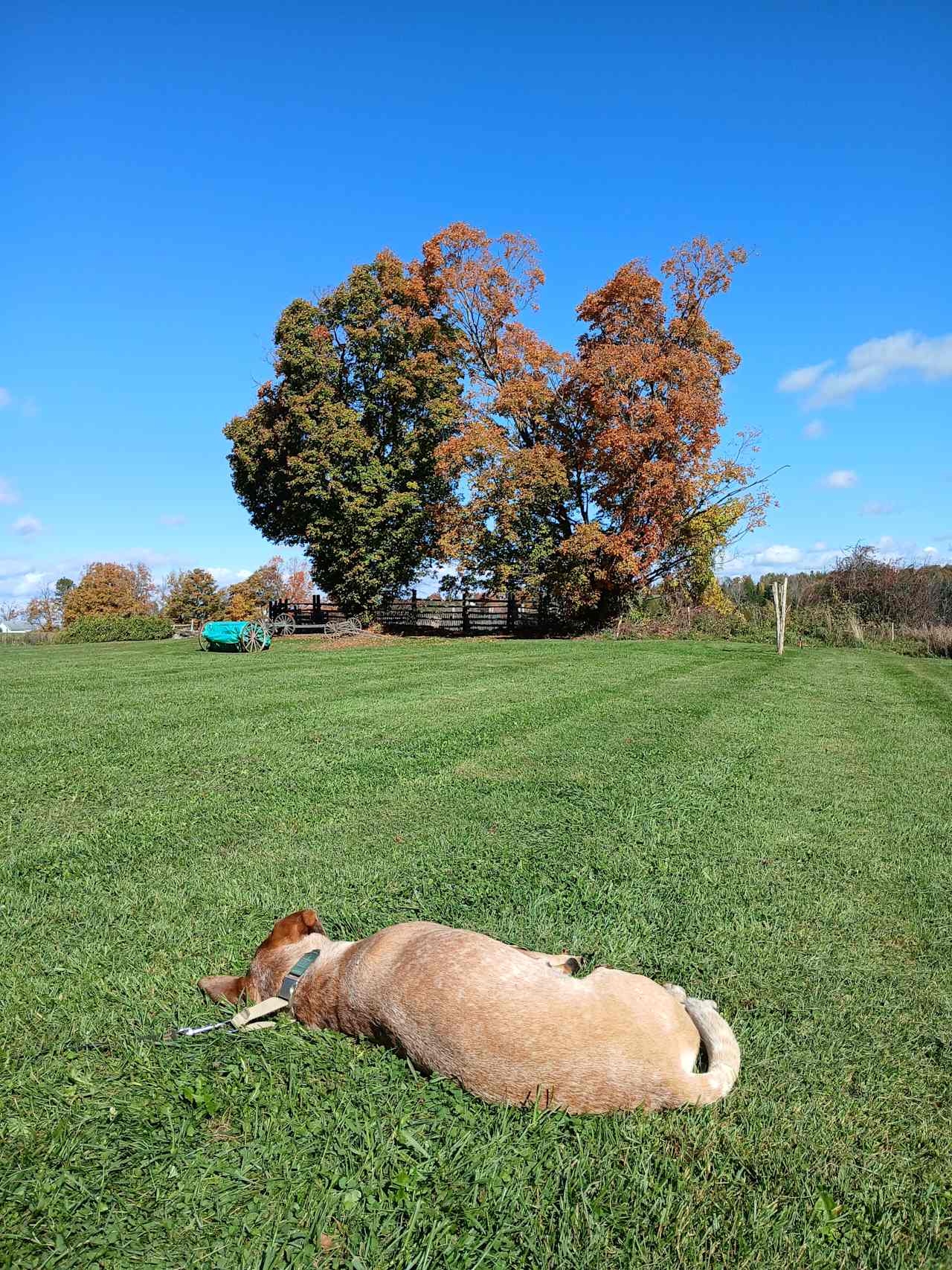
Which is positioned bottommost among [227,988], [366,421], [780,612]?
[227,988]

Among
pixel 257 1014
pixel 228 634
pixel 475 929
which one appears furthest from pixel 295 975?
pixel 228 634

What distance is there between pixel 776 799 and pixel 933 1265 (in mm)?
3957

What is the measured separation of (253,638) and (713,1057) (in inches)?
730

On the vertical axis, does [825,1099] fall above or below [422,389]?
below

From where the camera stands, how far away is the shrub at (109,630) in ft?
87.4

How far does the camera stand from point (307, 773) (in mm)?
6020

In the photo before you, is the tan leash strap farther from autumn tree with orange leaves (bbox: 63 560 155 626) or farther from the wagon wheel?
autumn tree with orange leaves (bbox: 63 560 155 626)

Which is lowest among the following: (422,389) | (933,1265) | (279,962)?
(933,1265)

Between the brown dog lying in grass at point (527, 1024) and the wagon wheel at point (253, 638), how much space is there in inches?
690

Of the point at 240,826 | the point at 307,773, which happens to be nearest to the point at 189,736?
the point at 307,773

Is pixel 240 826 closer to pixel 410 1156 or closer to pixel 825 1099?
pixel 410 1156

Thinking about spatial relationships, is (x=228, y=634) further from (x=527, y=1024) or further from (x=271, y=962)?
(x=527, y=1024)

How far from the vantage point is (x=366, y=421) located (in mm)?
25734

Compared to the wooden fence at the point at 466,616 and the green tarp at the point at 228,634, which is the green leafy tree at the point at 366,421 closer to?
the wooden fence at the point at 466,616
